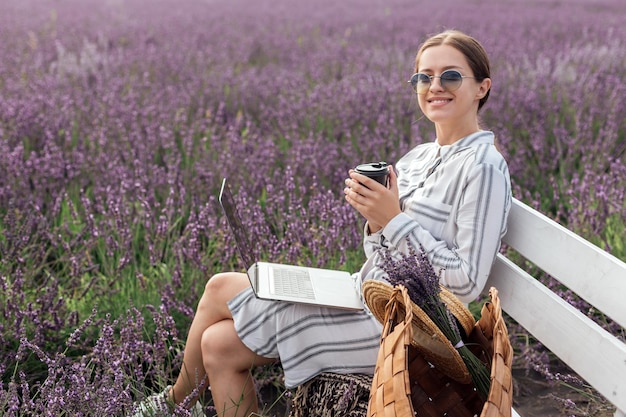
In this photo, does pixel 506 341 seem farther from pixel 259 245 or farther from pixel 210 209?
pixel 210 209

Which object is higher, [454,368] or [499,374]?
[499,374]

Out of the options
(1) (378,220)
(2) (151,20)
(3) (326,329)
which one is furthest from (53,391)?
(2) (151,20)

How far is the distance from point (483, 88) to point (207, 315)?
1.00 m

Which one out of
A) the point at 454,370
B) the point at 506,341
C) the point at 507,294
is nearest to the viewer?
the point at 506,341

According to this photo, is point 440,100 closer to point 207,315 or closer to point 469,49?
point 469,49

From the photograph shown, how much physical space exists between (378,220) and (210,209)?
1.31 metres

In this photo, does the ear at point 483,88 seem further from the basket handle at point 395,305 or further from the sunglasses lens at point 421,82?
the basket handle at point 395,305

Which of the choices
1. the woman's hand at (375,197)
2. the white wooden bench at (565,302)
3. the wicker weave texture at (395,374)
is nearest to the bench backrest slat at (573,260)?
the white wooden bench at (565,302)

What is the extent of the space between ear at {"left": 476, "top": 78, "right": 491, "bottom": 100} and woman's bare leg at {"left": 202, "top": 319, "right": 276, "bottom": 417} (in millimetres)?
929

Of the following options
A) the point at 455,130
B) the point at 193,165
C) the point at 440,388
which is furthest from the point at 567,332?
the point at 193,165

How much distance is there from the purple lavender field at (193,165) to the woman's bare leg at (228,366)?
0.16 metres

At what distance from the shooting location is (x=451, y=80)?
209 centimetres

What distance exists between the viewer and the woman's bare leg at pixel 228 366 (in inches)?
81.9

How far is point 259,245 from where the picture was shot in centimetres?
293
